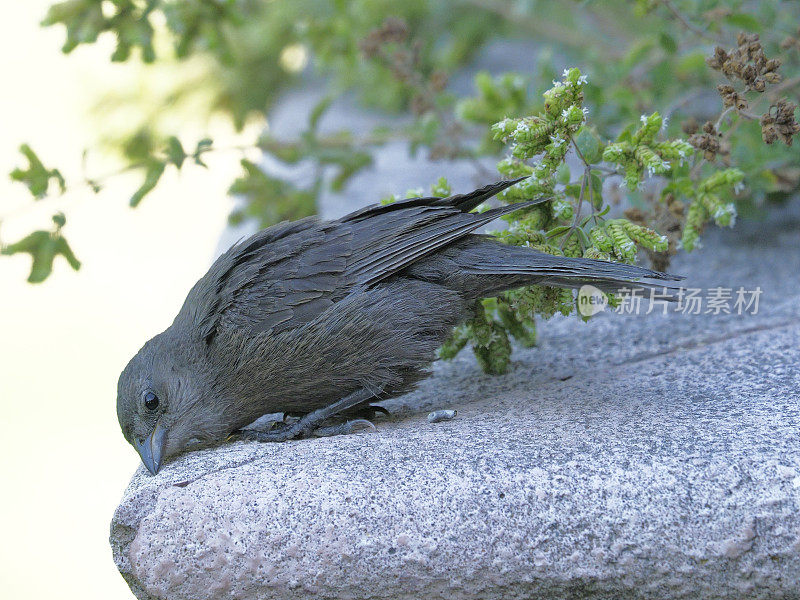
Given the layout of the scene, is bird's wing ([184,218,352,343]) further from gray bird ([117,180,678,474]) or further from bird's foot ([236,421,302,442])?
bird's foot ([236,421,302,442])

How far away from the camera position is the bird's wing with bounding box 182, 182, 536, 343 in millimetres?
2584

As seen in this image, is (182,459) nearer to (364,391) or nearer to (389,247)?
(364,391)

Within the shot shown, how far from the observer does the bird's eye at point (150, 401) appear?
2.57 m

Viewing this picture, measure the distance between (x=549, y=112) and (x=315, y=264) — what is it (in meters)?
0.88

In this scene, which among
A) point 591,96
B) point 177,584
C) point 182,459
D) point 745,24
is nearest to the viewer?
point 177,584

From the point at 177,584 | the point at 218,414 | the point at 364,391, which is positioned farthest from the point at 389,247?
the point at 177,584

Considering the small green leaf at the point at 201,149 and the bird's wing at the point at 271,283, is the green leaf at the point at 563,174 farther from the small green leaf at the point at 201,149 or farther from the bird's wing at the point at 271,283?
the small green leaf at the point at 201,149

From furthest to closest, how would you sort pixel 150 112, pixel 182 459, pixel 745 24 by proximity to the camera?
pixel 150 112
pixel 745 24
pixel 182 459

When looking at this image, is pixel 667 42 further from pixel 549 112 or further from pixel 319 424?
pixel 319 424

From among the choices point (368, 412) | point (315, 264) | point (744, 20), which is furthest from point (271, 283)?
point (744, 20)

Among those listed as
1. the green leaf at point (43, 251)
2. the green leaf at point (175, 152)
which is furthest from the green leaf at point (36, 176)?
the green leaf at point (175, 152)

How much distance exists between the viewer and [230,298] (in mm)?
2621

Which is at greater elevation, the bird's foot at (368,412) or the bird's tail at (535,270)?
the bird's tail at (535,270)

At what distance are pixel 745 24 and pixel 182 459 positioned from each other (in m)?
2.88
